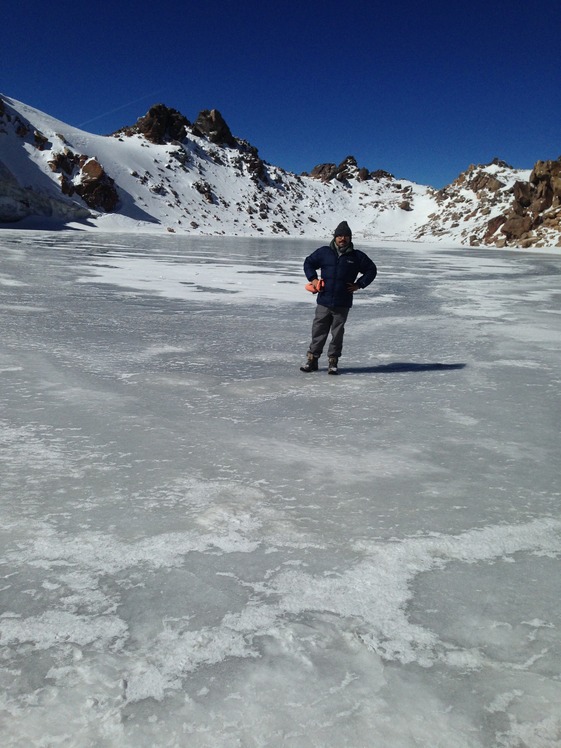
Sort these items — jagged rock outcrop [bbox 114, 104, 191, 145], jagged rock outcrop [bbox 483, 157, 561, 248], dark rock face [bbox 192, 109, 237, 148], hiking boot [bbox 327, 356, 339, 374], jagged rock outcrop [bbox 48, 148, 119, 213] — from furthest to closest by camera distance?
dark rock face [bbox 192, 109, 237, 148]
jagged rock outcrop [bbox 114, 104, 191, 145]
jagged rock outcrop [bbox 48, 148, 119, 213]
jagged rock outcrop [bbox 483, 157, 561, 248]
hiking boot [bbox 327, 356, 339, 374]

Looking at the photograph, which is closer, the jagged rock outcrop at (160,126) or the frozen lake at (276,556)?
the frozen lake at (276,556)

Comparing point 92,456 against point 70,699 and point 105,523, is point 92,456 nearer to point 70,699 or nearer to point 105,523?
point 105,523

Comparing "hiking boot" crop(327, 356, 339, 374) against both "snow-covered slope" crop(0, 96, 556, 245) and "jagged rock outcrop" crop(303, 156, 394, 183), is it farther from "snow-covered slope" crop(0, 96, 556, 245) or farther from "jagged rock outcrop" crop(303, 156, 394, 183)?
"jagged rock outcrop" crop(303, 156, 394, 183)

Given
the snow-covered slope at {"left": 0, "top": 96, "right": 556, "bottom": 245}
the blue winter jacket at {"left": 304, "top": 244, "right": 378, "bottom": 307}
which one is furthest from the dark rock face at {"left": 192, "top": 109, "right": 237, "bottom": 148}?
the blue winter jacket at {"left": 304, "top": 244, "right": 378, "bottom": 307}

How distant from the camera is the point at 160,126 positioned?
9625cm

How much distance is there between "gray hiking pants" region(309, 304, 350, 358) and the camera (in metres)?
6.23

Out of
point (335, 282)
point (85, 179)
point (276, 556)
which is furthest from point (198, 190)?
point (276, 556)

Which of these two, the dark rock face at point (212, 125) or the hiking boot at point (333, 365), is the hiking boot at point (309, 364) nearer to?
the hiking boot at point (333, 365)

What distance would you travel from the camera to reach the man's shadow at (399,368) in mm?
6328

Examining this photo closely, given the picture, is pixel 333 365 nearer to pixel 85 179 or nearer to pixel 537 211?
pixel 537 211

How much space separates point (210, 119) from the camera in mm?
108125

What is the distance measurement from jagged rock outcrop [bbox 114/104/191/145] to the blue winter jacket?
98.5 metres

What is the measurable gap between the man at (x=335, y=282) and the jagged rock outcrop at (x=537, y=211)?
52.3 meters

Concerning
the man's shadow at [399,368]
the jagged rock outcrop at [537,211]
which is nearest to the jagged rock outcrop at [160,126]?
the jagged rock outcrop at [537,211]
